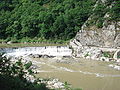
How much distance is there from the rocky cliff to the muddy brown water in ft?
24.4

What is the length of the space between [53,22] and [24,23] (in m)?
8.60

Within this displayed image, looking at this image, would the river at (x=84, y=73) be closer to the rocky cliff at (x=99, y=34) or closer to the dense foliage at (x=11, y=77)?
the rocky cliff at (x=99, y=34)

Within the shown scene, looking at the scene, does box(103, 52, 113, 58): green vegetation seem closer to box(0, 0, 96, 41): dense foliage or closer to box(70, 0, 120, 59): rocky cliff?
box(70, 0, 120, 59): rocky cliff

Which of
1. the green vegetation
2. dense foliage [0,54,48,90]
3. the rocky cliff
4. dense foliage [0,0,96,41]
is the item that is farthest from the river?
dense foliage [0,0,96,41]

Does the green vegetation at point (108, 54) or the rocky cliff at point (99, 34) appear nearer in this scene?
the green vegetation at point (108, 54)

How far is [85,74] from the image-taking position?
2525 centimetres

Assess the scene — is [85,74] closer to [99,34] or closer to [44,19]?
[99,34]

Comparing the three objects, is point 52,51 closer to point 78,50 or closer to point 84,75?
point 78,50

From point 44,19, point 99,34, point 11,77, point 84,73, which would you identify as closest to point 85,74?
point 84,73

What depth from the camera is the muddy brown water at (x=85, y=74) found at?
821 inches

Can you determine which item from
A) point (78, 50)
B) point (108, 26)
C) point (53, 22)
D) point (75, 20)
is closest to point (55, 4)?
point (53, 22)

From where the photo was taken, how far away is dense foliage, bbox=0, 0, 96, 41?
6178 centimetres

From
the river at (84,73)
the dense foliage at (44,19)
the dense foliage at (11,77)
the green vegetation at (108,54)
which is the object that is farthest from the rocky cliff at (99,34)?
the dense foliage at (11,77)

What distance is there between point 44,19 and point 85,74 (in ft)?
139
